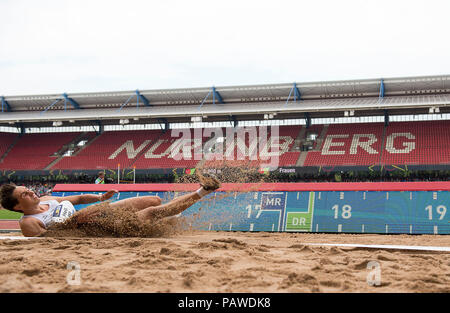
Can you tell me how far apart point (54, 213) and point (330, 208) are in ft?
23.4

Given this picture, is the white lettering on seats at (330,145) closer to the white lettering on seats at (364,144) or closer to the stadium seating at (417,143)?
the white lettering on seats at (364,144)

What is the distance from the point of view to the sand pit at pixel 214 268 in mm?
3490

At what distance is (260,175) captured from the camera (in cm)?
2059

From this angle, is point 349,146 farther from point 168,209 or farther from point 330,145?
point 168,209

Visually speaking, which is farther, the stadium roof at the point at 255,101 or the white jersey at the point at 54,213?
the stadium roof at the point at 255,101

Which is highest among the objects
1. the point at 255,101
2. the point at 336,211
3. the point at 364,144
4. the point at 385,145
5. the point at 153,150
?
the point at 255,101

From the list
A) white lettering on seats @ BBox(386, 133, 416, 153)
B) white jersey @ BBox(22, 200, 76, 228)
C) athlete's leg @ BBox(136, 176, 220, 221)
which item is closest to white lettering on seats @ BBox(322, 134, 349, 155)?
white lettering on seats @ BBox(386, 133, 416, 153)

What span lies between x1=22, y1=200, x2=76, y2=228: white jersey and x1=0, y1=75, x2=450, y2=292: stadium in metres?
0.46

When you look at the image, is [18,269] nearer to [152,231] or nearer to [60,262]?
[60,262]

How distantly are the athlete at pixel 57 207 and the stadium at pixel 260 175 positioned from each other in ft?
1.21

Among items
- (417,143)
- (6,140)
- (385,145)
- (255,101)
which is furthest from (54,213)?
(6,140)

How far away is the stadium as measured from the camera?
4.16 metres

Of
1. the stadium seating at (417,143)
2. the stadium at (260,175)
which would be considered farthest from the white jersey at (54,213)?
the stadium seating at (417,143)
